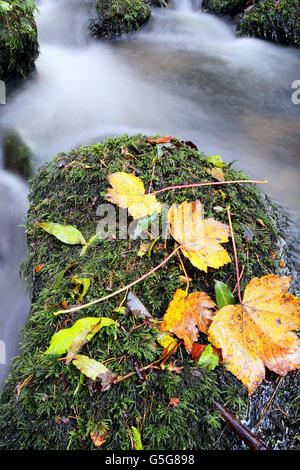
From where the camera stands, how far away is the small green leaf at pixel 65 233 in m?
1.69

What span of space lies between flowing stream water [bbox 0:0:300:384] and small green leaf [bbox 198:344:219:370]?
1.15m

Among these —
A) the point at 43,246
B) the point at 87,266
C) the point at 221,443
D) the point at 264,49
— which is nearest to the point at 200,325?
the point at 221,443

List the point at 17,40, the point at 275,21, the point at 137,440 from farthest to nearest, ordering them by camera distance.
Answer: the point at 275,21
the point at 17,40
the point at 137,440

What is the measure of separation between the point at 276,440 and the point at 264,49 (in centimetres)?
720

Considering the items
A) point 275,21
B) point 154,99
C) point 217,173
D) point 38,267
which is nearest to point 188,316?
point 38,267

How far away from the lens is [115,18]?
616 centimetres

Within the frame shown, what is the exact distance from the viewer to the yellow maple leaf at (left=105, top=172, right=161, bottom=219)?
1.68m

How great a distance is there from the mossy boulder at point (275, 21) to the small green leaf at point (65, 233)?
6.88 m

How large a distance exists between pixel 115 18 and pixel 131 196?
6.35m

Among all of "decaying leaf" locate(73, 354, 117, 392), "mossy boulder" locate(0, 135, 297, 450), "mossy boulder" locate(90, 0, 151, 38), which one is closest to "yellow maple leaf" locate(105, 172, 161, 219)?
"mossy boulder" locate(0, 135, 297, 450)

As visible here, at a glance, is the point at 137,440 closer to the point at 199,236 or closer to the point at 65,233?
the point at 199,236

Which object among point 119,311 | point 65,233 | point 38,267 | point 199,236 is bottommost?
point 38,267

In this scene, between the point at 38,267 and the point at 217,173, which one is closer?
the point at 38,267
